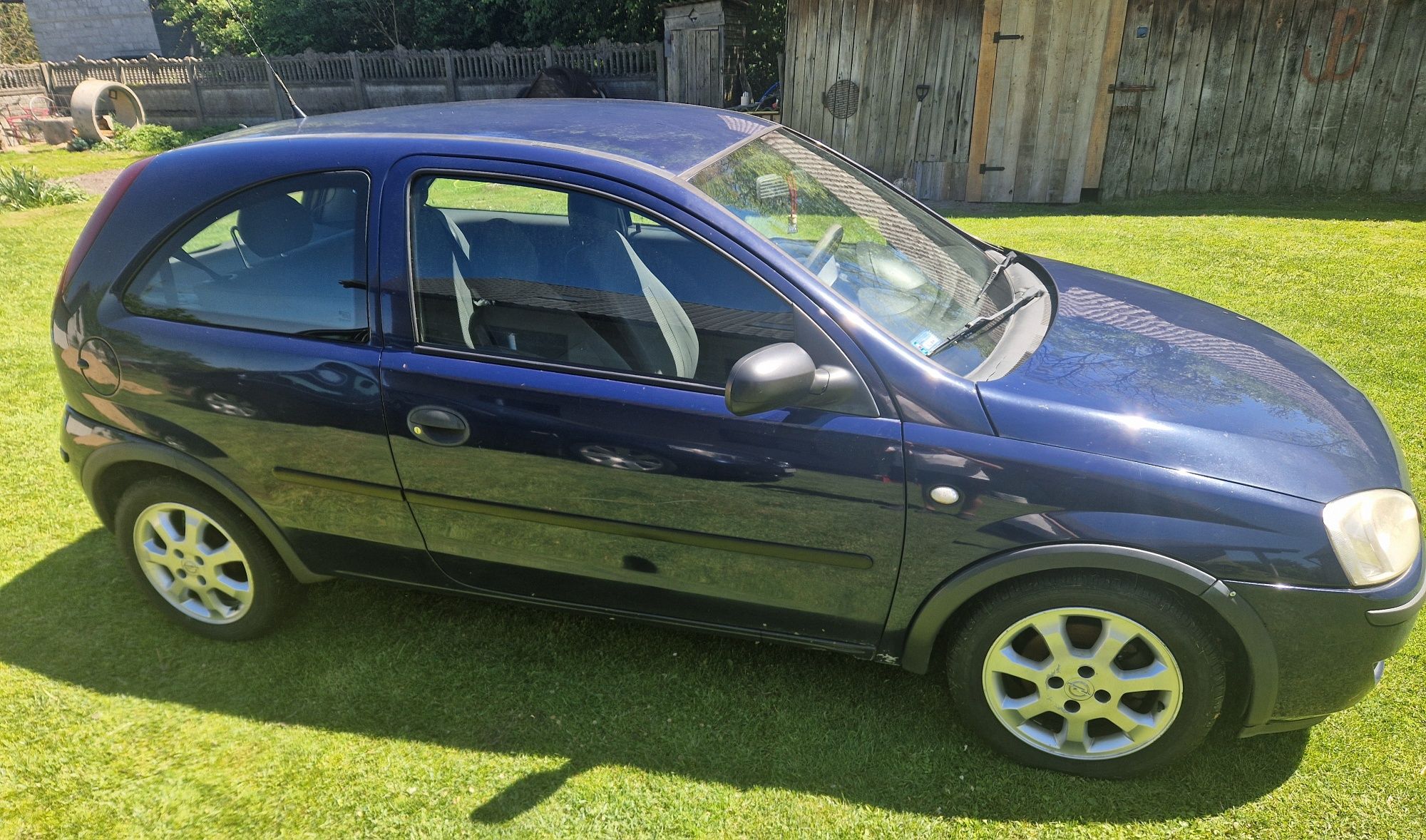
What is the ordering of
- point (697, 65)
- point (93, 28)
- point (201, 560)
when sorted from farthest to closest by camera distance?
point (93, 28), point (697, 65), point (201, 560)

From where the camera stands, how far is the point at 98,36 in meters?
30.2

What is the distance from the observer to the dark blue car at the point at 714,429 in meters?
2.29

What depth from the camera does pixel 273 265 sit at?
9.41 feet

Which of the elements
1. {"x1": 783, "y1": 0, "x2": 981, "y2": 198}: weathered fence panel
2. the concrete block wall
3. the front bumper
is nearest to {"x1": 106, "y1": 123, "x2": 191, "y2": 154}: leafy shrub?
{"x1": 783, "y1": 0, "x2": 981, "y2": 198}: weathered fence panel

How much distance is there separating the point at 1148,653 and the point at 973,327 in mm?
1056

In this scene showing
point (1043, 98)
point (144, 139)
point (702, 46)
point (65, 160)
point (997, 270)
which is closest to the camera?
point (997, 270)

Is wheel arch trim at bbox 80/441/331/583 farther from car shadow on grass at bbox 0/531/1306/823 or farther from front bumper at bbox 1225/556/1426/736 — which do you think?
front bumper at bbox 1225/556/1426/736

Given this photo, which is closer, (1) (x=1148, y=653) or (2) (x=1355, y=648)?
(2) (x=1355, y=648)

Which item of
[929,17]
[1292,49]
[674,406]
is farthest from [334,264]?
[1292,49]

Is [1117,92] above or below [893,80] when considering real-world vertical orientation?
below

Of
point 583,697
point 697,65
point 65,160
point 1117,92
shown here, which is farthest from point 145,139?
point 583,697

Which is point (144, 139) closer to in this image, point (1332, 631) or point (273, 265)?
point (273, 265)

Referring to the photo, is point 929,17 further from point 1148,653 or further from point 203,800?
point 203,800

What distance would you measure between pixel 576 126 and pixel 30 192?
37.1 ft
